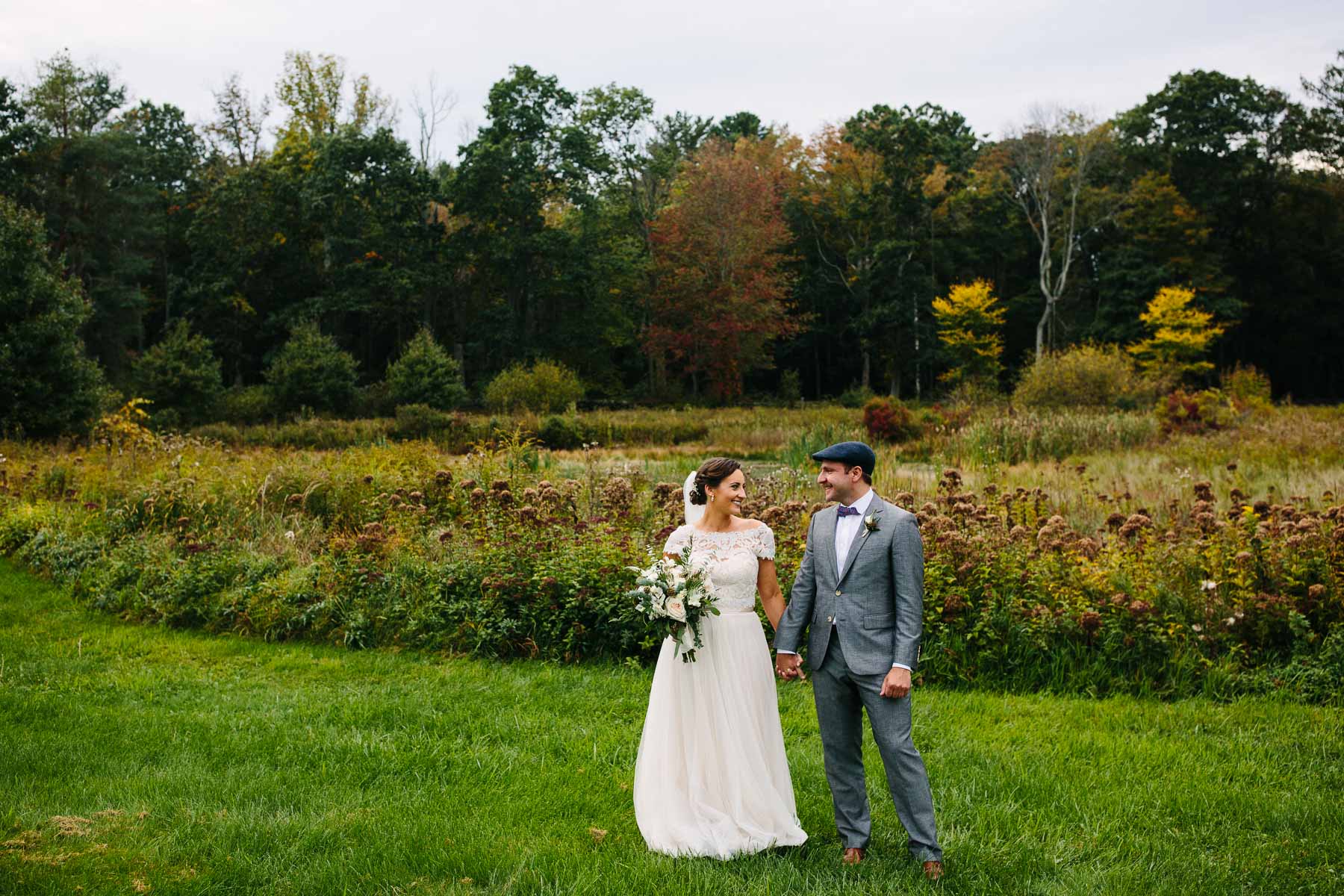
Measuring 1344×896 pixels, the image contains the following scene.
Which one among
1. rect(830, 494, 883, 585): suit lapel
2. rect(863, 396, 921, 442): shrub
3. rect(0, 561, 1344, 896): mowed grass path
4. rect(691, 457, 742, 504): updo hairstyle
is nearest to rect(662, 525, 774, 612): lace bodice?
rect(691, 457, 742, 504): updo hairstyle

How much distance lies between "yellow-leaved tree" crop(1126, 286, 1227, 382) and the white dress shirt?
34656mm

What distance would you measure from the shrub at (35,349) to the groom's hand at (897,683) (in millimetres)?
18026

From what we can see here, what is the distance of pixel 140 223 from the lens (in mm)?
34281

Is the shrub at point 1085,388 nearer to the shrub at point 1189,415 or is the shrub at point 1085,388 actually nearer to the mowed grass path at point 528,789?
the shrub at point 1189,415

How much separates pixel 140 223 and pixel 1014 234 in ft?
117

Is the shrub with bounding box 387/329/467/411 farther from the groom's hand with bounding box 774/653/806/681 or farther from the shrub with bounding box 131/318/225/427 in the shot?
the groom's hand with bounding box 774/653/806/681

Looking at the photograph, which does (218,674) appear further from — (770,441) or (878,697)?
(770,441)

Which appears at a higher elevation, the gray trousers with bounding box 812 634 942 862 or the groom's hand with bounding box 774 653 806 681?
the groom's hand with bounding box 774 653 806 681

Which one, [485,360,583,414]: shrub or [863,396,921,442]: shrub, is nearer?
[863,396,921,442]: shrub

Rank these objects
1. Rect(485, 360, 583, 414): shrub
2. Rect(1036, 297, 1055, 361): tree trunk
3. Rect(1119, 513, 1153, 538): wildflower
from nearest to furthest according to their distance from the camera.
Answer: Rect(1119, 513, 1153, 538): wildflower, Rect(485, 360, 583, 414): shrub, Rect(1036, 297, 1055, 361): tree trunk

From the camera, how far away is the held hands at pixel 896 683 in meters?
3.57

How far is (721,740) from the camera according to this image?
3.98m

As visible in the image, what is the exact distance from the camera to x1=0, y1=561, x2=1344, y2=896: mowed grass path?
11.9 ft

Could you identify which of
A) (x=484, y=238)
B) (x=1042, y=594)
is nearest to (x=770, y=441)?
(x=1042, y=594)
